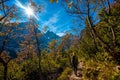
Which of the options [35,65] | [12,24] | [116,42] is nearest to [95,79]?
[116,42]

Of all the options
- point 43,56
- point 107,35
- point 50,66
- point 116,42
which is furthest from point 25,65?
point 116,42

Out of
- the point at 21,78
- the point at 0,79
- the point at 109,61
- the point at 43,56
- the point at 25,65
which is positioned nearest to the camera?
the point at 109,61

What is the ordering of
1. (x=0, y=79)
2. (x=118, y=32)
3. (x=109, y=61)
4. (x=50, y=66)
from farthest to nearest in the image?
(x=50, y=66) → (x=0, y=79) → (x=118, y=32) → (x=109, y=61)

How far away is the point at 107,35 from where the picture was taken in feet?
69.9

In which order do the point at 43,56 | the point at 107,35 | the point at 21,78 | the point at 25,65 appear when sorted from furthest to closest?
the point at 43,56
the point at 25,65
the point at 21,78
the point at 107,35

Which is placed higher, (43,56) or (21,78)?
(43,56)

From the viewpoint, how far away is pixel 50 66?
42.3m

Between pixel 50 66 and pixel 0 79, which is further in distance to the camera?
pixel 50 66

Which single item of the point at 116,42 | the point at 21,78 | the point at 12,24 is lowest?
the point at 21,78

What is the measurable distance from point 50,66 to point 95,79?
84.2 feet

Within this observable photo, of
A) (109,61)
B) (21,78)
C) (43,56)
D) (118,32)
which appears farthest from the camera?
(43,56)

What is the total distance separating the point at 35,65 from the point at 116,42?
23.0m

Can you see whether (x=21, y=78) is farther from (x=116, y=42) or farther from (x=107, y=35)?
(x=116, y=42)

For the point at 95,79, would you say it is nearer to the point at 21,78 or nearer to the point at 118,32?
the point at 118,32
